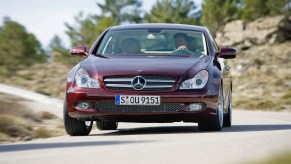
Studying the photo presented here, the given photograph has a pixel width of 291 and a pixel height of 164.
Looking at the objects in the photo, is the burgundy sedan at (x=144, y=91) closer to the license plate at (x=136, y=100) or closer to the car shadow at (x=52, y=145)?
the license plate at (x=136, y=100)

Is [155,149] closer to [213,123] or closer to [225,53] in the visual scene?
[213,123]

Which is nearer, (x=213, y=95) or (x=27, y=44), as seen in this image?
(x=213, y=95)

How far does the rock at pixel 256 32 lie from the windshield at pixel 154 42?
2160 inches

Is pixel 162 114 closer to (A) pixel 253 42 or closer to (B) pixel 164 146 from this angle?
(B) pixel 164 146

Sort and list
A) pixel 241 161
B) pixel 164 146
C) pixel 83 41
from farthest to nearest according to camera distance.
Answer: pixel 83 41
pixel 164 146
pixel 241 161

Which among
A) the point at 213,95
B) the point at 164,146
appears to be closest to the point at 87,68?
the point at 213,95

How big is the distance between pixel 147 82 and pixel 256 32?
193ft

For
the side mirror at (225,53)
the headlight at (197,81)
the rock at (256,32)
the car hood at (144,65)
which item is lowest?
the headlight at (197,81)

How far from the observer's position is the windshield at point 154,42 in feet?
38.1

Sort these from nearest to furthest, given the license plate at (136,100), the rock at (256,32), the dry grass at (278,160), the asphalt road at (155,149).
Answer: the dry grass at (278,160) < the asphalt road at (155,149) < the license plate at (136,100) < the rock at (256,32)

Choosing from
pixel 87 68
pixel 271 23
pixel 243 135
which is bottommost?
pixel 243 135

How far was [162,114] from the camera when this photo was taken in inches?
408

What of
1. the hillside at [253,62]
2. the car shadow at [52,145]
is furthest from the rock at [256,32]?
the car shadow at [52,145]

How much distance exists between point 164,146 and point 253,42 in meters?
61.6
